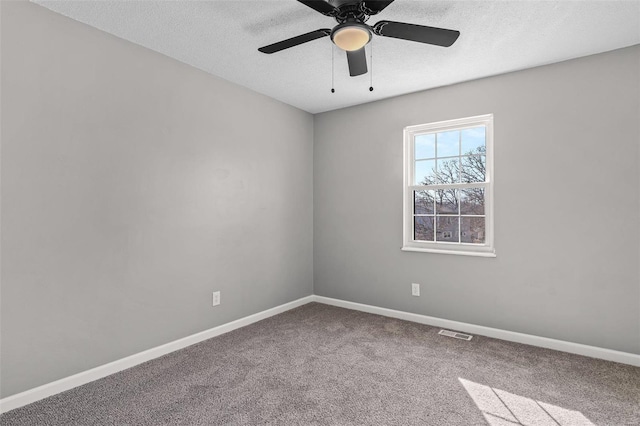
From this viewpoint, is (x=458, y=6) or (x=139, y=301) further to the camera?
(x=139, y=301)

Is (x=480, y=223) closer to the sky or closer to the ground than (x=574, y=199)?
closer to the ground

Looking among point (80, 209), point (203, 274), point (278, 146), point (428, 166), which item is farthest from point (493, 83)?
point (80, 209)

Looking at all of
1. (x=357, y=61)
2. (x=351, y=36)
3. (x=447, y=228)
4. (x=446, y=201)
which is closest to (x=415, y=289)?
(x=447, y=228)

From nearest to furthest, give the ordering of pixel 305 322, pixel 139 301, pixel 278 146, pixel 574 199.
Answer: pixel 139 301
pixel 574 199
pixel 305 322
pixel 278 146

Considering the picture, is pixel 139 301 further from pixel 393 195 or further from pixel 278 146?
pixel 393 195

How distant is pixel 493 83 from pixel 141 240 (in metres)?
3.45

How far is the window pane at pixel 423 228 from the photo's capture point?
12.2 ft

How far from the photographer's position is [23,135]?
Answer: 82.0 inches

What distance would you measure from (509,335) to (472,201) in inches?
51.5

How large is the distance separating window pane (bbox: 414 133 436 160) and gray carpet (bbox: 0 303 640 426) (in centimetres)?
192

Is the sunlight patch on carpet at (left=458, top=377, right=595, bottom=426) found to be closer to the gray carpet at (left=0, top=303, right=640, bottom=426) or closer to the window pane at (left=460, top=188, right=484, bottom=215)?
the gray carpet at (left=0, top=303, right=640, bottom=426)

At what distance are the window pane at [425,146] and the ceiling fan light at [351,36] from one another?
6.69 ft

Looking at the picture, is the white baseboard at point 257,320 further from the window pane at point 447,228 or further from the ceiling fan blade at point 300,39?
the ceiling fan blade at point 300,39

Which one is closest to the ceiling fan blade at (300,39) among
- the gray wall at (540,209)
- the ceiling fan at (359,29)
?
the ceiling fan at (359,29)
